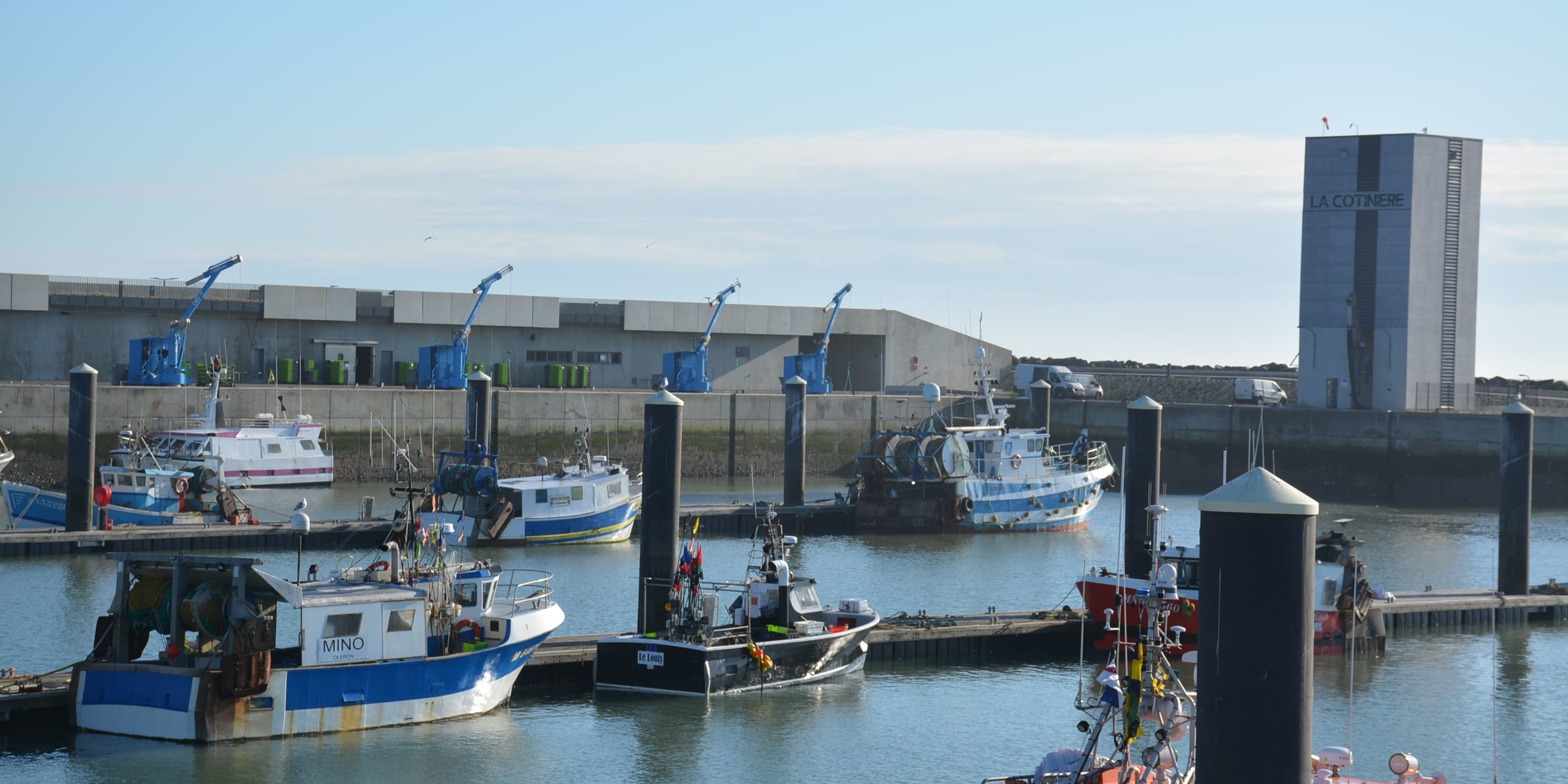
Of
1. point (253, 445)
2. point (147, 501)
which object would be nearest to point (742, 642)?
point (147, 501)

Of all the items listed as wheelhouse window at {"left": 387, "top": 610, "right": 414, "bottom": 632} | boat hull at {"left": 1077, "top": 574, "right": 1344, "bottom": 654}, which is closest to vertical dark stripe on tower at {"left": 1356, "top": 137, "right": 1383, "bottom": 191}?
boat hull at {"left": 1077, "top": 574, "right": 1344, "bottom": 654}

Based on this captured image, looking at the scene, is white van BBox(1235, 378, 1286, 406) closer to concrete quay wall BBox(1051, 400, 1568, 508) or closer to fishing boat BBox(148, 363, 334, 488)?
concrete quay wall BBox(1051, 400, 1568, 508)

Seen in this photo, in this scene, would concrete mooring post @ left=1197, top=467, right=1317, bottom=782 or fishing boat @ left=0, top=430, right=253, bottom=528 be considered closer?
concrete mooring post @ left=1197, top=467, right=1317, bottom=782

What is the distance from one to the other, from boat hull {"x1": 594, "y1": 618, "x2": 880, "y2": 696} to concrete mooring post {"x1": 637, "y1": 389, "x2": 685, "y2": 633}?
47.3 inches

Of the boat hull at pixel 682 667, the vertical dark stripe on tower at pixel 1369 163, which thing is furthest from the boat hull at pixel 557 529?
the vertical dark stripe on tower at pixel 1369 163

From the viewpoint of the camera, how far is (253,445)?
1906 inches

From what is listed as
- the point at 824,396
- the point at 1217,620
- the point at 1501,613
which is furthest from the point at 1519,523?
the point at 824,396

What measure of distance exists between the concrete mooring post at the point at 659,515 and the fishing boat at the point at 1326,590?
23.1ft

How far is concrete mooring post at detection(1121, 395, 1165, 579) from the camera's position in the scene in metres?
30.2

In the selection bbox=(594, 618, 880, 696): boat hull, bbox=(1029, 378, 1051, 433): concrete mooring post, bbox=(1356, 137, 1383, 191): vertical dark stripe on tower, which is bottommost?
bbox=(594, 618, 880, 696): boat hull

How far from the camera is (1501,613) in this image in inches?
1198

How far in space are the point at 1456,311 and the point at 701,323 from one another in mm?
28156

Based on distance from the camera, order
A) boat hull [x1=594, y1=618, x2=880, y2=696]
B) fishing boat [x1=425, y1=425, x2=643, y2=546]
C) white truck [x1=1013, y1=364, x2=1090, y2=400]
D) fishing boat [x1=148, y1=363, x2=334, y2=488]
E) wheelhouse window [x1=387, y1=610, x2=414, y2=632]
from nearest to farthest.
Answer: wheelhouse window [x1=387, y1=610, x2=414, y2=632] → boat hull [x1=594, y1=618, x2=880, y2=696] → fishing boat [x1=425, y1=425, x2=643, y2=546] → fishing boat [x1=148, y1=363, x2=334, y2=488] → white truck [x1=1013, y1=364, x2=1090, y2=400]

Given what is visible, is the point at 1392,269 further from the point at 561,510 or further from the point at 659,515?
the point at 659,515
